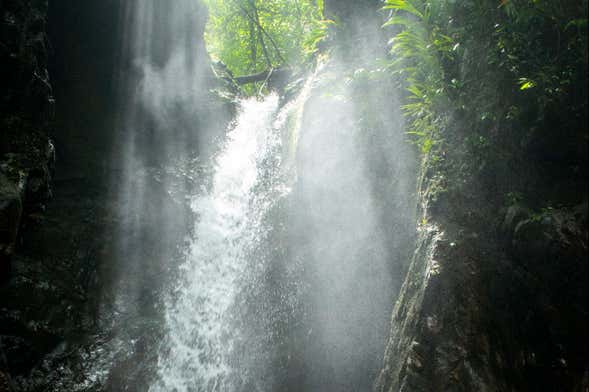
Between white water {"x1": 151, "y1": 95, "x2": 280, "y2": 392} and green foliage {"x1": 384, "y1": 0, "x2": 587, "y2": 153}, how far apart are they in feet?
13.0

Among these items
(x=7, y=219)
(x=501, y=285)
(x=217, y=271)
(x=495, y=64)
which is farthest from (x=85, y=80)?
(x=501, y=285)

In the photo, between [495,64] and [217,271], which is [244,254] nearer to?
[217,271]

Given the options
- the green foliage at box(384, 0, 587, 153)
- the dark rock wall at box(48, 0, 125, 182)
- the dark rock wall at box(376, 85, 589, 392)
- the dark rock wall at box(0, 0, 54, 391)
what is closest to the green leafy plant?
the dark rock wall at box(48, 0, 125, 182)

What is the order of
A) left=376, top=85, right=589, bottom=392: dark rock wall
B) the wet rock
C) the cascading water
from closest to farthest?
left=376, top=85, right=589, bottom=392: dark rock wall < the wet rock < the cascading water

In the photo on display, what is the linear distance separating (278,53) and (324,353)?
1626 centimetres

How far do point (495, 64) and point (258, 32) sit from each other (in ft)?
54.5

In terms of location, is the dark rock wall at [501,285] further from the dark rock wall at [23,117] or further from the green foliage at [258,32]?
the green foliage at [258,32]

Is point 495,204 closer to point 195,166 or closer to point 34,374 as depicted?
point 34,374

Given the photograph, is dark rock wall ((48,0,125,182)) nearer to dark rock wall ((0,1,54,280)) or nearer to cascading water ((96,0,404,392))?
cascading water ((96,0,404,392))

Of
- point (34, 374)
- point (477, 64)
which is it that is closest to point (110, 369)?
point (34, 374)

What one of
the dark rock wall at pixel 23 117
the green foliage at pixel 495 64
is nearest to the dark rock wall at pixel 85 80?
the dark rock wall at pixel 23 117

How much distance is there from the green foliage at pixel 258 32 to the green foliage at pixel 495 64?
14401 millimetres

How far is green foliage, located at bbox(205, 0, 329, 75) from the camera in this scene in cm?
1828

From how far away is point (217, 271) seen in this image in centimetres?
694
